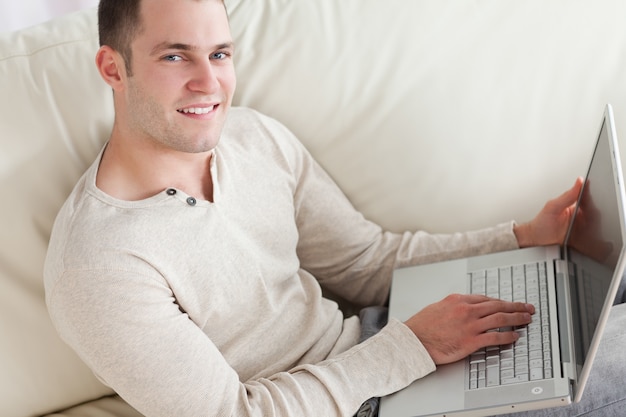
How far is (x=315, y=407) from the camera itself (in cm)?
131

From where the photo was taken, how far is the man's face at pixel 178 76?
1.33 m

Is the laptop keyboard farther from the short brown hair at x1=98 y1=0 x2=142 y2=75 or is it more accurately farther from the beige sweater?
the short brown hair at x1=98 y1=0 x2=142 y2=75

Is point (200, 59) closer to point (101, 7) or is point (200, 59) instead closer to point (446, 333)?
point (101, 7)

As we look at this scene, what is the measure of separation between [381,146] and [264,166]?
0.81 ft

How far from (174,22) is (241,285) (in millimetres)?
415

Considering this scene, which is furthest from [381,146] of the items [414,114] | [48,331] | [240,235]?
[48,331]

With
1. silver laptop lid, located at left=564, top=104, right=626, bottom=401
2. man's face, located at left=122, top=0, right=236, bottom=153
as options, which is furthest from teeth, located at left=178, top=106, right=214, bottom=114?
silver laptop lid, located at left=564, top=104, right=626, bottom=401

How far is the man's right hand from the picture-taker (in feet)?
4.42

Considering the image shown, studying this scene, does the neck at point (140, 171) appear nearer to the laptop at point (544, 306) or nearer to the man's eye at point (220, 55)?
the man's eye at point (220, 55)

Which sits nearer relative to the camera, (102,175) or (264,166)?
(102,175)

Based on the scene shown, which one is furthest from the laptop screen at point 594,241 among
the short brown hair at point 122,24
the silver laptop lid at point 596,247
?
the short brown hair at point 122,24

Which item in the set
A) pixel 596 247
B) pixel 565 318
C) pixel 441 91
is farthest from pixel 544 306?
pixel 441 91

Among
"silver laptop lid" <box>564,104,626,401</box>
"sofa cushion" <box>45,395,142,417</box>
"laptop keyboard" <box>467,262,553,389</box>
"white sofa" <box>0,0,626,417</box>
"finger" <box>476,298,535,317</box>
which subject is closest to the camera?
"silver laptop lid" <box>564,104,626,401</box>

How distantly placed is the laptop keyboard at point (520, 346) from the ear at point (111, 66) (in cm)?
67
